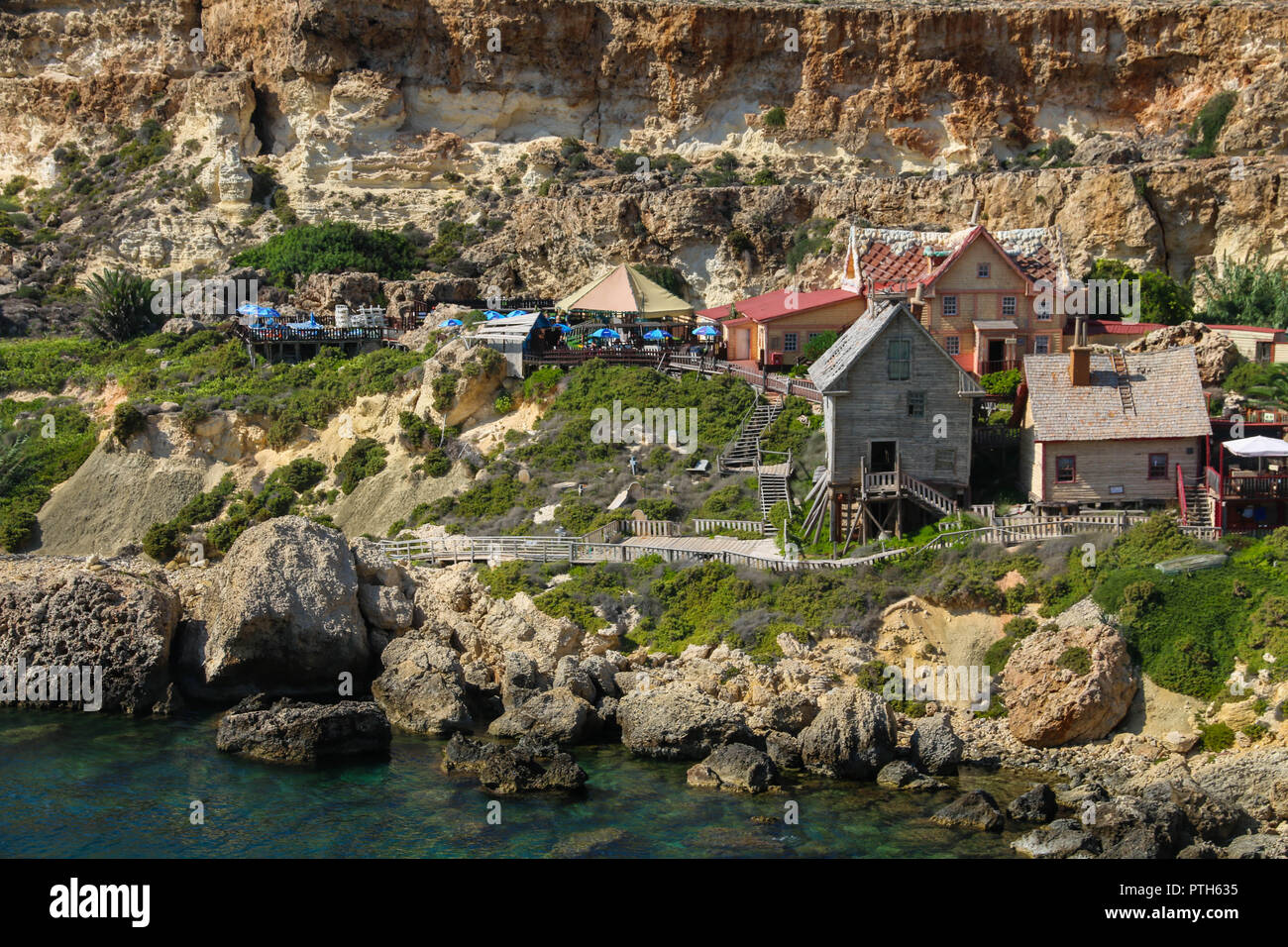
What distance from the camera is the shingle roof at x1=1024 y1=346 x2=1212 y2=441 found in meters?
40.0

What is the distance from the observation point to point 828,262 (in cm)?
6575

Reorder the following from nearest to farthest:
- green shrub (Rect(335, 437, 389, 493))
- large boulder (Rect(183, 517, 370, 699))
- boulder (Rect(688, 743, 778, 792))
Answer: boulder (Rect(688, 743, 778, 792)) → large boulder (Rect(183, 517, 370, 699)) → green shrub (Rect(335, 437, 389, 493))

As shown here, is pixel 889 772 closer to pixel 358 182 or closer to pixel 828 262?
pixel 828 262

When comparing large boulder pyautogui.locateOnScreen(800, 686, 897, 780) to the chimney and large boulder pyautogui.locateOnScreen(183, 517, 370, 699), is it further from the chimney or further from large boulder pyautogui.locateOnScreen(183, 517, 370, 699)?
the chimney

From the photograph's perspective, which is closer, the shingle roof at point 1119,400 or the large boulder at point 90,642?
the large boulder at point 90,642

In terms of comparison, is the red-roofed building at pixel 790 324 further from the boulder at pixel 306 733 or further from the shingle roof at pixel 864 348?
the boulder at pixel 306 733

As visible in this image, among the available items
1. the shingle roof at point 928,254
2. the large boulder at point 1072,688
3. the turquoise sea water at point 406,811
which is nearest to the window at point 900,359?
the shingle roof at point 928,254

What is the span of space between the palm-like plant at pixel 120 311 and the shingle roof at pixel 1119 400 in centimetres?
4447

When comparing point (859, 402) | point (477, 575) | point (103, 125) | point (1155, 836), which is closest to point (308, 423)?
point (477, 575)

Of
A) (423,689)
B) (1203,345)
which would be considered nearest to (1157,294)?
(1203,345)

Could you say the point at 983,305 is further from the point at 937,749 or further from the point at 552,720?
the point at 552,720

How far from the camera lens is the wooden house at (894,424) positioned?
134ft

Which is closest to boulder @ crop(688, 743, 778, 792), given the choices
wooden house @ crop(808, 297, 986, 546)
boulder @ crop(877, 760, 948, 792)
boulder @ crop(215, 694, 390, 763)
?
boulder @ crop(877, 760, 948, 792)

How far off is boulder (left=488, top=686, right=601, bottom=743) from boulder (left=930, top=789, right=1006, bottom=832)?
881 cm
